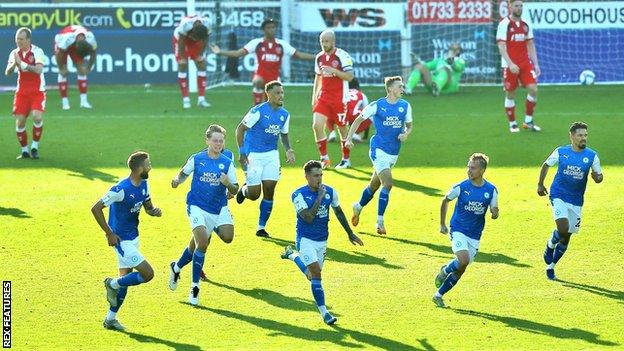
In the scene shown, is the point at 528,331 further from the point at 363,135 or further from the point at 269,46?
the point at 269,46

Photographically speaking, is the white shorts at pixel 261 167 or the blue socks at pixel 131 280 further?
the white shorts at pixel 261 167

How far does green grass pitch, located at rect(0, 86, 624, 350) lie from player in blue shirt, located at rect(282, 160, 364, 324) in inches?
19.2

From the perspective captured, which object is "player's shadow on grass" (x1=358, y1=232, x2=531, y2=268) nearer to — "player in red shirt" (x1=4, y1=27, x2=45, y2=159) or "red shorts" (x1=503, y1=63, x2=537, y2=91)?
"player in red shirt" (x1=4, y1=27, x2=45, y2=159)

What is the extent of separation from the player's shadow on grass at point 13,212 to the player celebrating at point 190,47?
33.2ft

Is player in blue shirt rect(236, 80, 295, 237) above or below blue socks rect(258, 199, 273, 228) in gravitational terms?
above

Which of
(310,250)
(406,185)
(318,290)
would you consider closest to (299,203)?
(310,250)

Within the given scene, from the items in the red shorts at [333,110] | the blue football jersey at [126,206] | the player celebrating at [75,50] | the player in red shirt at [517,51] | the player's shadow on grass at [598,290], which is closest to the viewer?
the blue football jersey at [126,206]

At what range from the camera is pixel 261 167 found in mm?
17562

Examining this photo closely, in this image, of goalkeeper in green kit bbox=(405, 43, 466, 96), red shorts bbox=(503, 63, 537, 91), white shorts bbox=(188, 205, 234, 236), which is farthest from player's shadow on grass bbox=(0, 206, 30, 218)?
→ goalkeeper in green kit bbox=(405, 43, 466, 96)

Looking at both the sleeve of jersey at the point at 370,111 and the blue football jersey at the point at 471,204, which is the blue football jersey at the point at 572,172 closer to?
the blue football jersey at the point at 471,204

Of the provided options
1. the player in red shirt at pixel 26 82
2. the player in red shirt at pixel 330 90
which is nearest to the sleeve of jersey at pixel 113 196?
the player in red shirt at pixel 330 90

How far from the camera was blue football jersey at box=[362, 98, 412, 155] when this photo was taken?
17688 mm

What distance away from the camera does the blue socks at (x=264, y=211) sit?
694 inches

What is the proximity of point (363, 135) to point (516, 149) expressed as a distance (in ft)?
10.3
